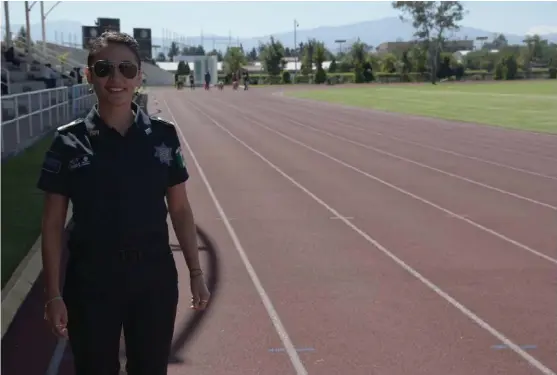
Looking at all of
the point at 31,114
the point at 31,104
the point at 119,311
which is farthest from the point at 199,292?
the point at 31,104

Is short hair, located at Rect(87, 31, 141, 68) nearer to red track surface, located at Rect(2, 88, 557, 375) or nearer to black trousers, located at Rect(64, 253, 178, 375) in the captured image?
black trousers, located at Rect(64, 253, 178, 375)

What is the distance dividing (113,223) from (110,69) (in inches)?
22.6

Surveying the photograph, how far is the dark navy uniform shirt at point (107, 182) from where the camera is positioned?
10.0ft

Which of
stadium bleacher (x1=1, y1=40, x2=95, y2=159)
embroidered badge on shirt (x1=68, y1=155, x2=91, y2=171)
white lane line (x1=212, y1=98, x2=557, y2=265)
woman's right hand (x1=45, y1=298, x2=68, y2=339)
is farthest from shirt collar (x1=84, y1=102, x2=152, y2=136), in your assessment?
stadium bleacher (x1=1, y1=40, x2=95, y2=159)

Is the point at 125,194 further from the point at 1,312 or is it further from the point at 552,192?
the point at 552,192

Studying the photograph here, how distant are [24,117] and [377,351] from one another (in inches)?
586

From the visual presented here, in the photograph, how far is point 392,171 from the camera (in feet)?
55.8

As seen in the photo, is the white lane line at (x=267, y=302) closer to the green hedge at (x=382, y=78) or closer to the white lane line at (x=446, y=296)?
the white lane line at (x=446, y=296)

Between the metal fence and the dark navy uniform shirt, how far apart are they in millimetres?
13716

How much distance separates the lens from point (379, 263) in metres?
8.60

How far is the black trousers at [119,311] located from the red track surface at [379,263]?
2.17m

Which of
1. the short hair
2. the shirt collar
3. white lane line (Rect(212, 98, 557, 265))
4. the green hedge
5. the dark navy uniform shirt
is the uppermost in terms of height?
the short hair

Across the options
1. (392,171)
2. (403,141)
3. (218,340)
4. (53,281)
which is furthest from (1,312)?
(403,141)

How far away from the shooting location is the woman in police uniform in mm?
3070
